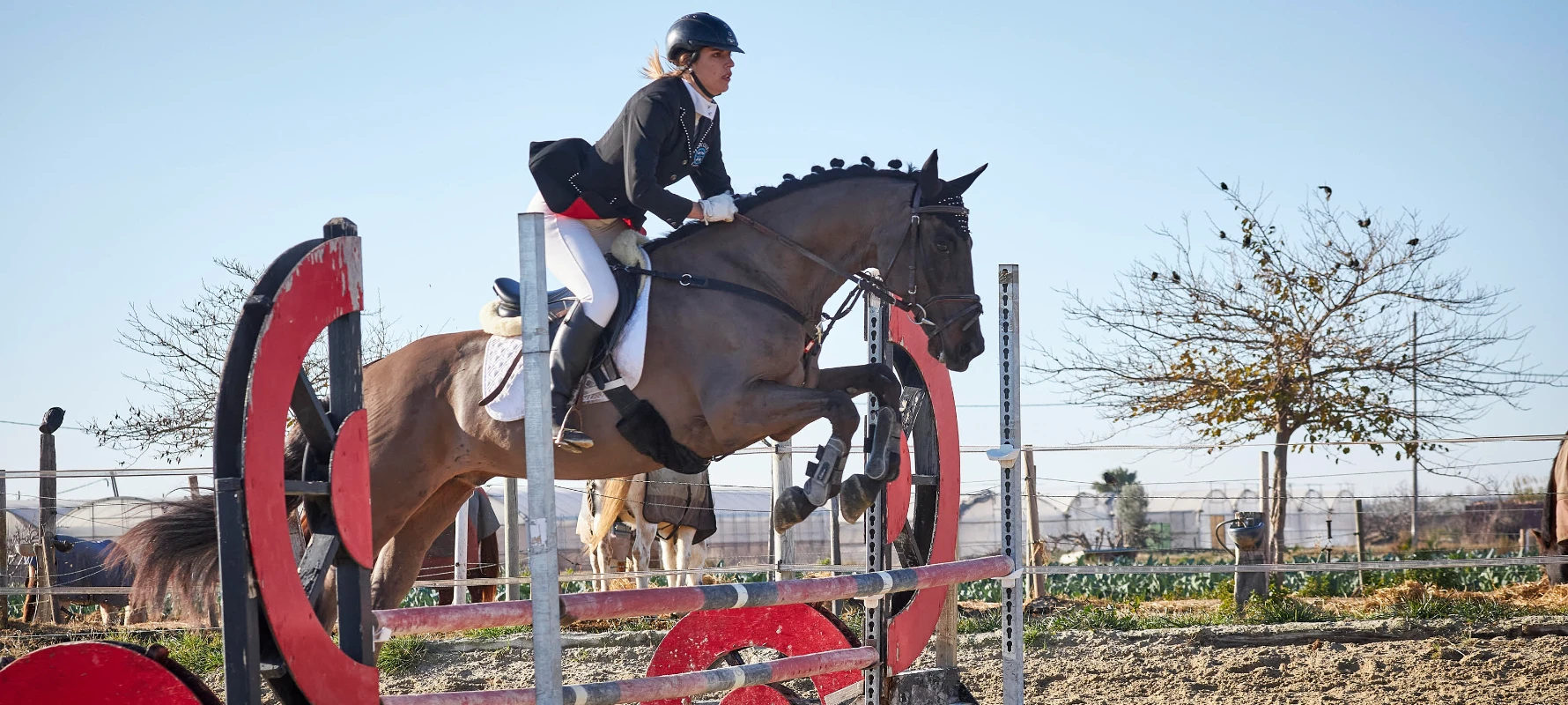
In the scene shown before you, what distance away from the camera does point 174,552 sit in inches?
121

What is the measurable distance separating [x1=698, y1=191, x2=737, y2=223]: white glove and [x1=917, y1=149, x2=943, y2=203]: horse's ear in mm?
597

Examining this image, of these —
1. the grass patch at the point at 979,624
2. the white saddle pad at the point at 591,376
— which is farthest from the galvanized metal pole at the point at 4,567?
the white saddle pad at the point at 591,376

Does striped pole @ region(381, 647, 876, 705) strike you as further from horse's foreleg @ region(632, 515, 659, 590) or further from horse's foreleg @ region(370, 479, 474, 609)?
horse's foreleg @ region(632, 515, 659, 590)

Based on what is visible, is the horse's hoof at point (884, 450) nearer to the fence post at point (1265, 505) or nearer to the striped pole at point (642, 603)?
the striped pole at point (642, 603)

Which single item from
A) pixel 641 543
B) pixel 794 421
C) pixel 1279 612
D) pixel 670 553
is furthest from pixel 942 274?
pixel 670 553

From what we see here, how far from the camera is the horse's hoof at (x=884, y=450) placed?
354 centimetres

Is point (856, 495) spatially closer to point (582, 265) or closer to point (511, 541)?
point (582, 265)

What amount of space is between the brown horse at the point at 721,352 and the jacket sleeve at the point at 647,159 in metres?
0.27

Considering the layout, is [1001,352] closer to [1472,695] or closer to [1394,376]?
[1472,695]

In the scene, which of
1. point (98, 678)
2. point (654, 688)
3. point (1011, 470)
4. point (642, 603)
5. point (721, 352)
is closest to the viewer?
point (98, 678)

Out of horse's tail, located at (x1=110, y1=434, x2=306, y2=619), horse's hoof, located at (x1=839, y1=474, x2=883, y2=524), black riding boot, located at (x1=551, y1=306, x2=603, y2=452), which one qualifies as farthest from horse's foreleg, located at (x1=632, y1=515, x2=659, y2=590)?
horse's tail, located at (x1=110, y1=434, x2=306, y2=619)

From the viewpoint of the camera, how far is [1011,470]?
3.24m

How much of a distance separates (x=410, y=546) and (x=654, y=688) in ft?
5.06

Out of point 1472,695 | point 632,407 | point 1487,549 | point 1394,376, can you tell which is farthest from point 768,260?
point 1487,549
